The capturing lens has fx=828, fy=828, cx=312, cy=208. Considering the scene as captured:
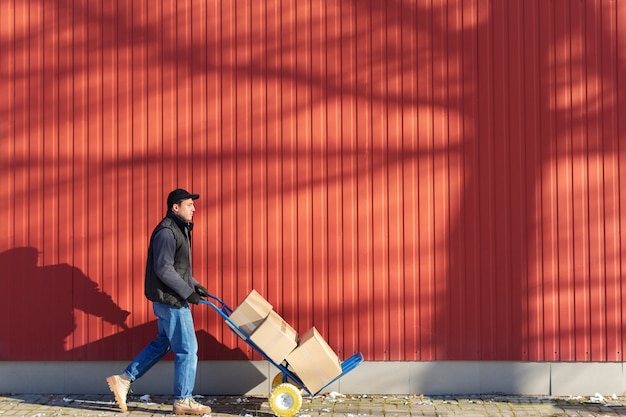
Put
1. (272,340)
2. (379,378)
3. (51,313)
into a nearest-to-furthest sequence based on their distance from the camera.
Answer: (272,340)
(379,378)
(51,313)

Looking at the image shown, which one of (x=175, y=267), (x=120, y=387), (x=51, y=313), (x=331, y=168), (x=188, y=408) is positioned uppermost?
(x=331, y=168)

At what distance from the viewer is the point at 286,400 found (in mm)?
7223

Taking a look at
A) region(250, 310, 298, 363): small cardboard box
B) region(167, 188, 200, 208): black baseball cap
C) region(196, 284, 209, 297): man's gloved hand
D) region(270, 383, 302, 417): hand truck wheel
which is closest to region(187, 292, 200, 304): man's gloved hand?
region(196, 284, 209, 297): man's gloved hand

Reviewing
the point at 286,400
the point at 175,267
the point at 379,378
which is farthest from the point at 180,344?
the point at 379,378

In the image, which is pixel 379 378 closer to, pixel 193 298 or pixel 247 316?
pixel 247 316

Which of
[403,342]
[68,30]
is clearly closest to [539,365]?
[403,342]

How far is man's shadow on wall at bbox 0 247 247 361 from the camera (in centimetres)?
805

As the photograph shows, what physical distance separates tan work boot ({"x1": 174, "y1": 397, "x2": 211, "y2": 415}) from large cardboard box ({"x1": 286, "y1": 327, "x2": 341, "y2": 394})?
906 mm

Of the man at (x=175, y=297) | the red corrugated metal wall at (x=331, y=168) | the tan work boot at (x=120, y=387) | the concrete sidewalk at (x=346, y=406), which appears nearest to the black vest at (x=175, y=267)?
the man at (x=175, y=297)

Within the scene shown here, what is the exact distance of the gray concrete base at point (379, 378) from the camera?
7.82 m

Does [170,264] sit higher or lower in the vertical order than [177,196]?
lower

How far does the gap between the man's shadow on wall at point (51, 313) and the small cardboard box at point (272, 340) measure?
55.7 inches

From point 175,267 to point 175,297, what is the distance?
274 mm

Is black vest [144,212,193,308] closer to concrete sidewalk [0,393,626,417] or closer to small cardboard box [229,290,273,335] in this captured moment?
small cardboard box [229,290,273,335]
